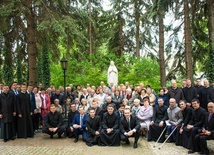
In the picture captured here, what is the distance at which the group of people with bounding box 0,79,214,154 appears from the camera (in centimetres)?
808

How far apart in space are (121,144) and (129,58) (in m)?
13.7

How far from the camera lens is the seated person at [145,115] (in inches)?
380

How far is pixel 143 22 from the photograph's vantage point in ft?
75.1

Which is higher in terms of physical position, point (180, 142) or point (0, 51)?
point (0, 51)

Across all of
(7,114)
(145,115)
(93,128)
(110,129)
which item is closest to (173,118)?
(145,115)

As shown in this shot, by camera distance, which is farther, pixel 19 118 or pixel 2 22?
pixel 2 22

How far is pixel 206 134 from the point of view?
724 cm

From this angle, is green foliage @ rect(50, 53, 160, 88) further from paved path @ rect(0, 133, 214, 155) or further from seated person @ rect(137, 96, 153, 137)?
paved path @ rect(0, 133, 214, 155)

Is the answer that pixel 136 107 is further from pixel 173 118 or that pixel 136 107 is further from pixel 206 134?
pixel 206 134

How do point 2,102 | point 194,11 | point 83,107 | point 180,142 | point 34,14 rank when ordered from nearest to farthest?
point 180,142
point 2,102
point 83,107
point 34,14
point 194,11

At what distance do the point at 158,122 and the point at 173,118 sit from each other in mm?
568

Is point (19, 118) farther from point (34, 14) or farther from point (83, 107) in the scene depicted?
point (34, 14)

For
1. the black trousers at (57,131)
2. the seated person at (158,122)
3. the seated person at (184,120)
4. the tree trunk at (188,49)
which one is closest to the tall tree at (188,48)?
the tree trunk at (188,49)

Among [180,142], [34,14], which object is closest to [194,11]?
[34,14]
